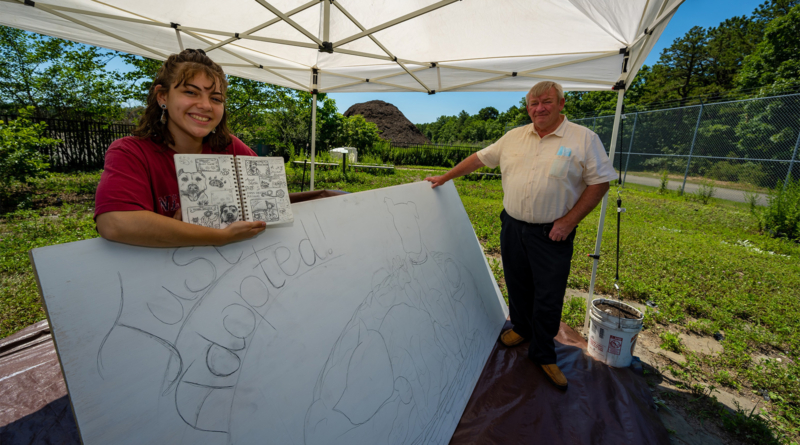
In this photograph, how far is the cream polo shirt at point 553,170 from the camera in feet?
6.95

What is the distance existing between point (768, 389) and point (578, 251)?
9.34 feet

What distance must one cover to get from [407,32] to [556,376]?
3.25m

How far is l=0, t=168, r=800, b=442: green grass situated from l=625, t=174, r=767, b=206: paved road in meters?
2.58

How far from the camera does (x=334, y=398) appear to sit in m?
1.20

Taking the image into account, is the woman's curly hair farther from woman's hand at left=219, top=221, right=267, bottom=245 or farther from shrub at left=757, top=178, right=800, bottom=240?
shrub at left=757, top=178, right=800, bottom=240

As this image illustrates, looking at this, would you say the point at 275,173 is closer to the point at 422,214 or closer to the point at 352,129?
the point at 422,214

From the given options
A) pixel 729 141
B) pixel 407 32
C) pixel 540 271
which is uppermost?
pixel 729 141

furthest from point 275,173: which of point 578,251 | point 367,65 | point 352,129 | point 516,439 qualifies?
point 352,129

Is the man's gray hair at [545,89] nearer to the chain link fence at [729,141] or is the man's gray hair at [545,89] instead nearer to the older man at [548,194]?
the older man at [548,194]

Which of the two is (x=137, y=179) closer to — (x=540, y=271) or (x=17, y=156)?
(x=540, y=271)

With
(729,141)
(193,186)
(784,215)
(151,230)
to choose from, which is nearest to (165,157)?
(193,186)

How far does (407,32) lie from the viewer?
314cm

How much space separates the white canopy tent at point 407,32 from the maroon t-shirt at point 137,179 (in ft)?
5.72

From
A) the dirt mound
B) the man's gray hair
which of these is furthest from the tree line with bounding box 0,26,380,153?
the dirt mound
